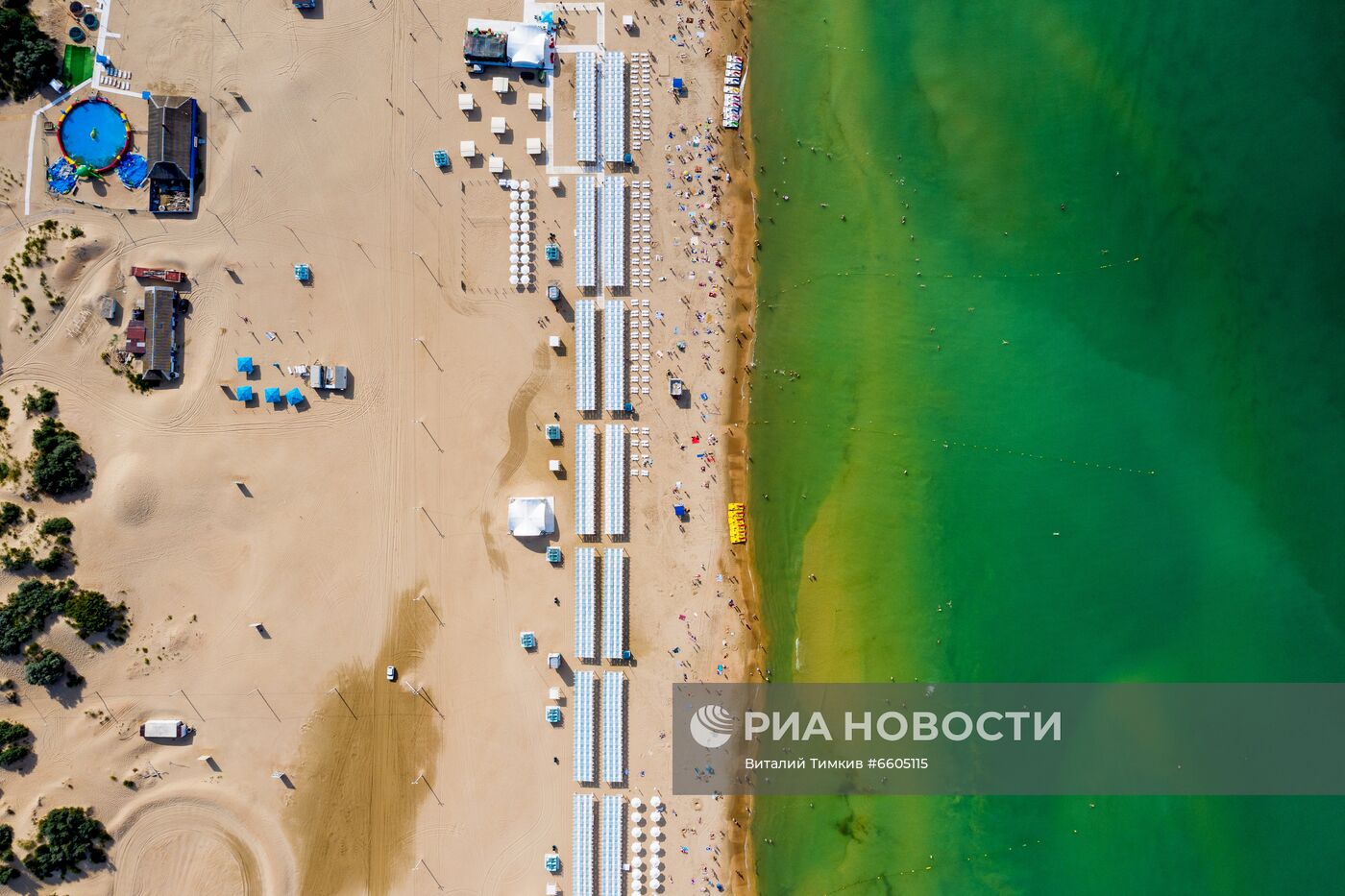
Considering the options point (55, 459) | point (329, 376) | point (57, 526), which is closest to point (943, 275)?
point (329, 376)

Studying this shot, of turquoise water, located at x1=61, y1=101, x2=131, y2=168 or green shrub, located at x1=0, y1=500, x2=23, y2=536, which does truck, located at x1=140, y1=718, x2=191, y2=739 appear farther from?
turquoise water, located at x1=61, y1=101, x2=131, y2=168

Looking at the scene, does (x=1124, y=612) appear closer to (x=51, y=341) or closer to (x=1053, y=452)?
(x=1053, y=452)

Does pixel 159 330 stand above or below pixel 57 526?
above

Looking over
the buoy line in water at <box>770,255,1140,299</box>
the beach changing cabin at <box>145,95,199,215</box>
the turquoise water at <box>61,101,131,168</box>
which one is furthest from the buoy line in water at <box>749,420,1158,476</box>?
the turquoise water at <box>61,101,131,168</box>

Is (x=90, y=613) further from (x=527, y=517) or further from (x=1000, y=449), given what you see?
(x=1000, y=449)

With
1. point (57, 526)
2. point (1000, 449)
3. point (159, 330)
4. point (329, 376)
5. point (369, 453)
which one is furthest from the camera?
point (1000, 449)

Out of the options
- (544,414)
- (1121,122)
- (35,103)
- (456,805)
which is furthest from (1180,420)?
(35,103)
